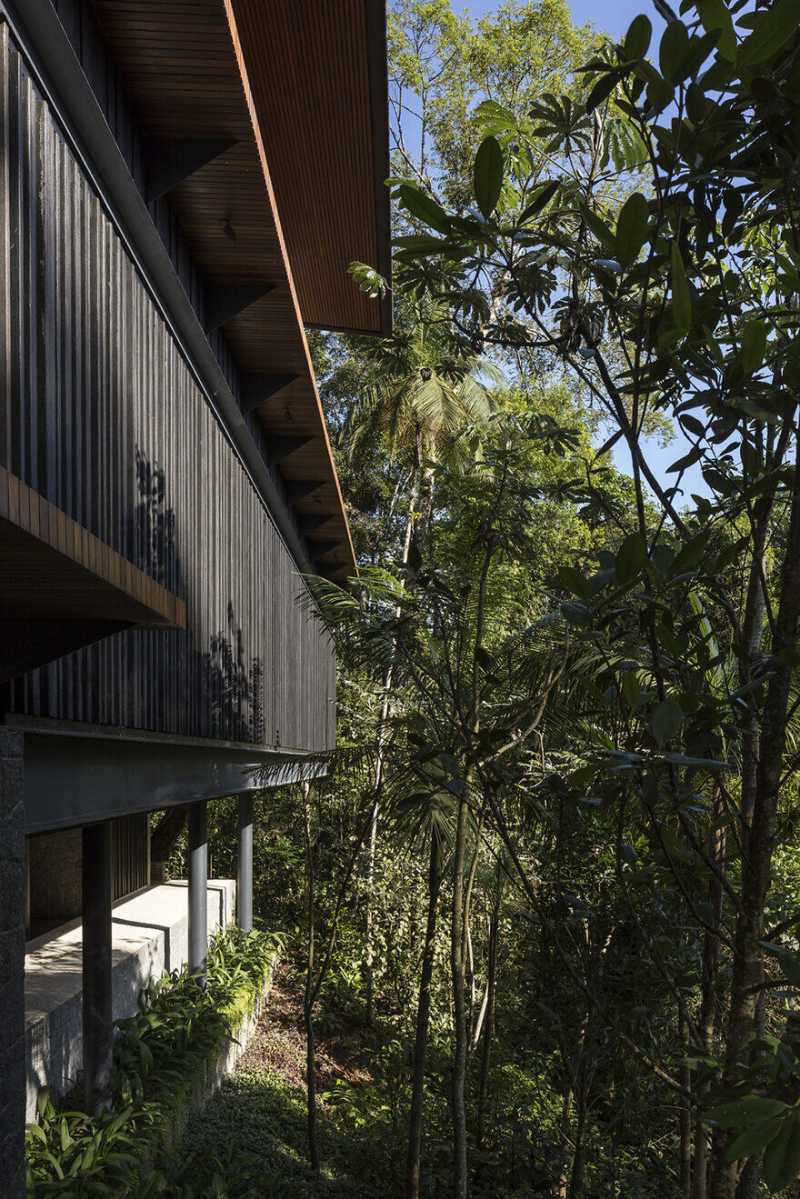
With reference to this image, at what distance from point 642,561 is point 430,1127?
8.34 metres

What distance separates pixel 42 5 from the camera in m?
3.02

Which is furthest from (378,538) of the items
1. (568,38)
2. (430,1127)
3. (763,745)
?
(763,745)

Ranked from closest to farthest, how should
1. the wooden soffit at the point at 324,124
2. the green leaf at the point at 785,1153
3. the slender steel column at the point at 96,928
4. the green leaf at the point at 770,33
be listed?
the green leaf at the point at 785,1153
the green leaf at the point at 770,33
the wooden soffit at the point at 324,124
the slender steel column at the point at 96,928

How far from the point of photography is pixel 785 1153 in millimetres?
1512

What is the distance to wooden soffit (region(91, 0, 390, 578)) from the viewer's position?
12.9 feet

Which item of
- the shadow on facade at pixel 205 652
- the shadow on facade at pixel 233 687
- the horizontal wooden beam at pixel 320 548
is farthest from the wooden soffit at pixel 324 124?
the horizontal wooden beam at pixel 320 548

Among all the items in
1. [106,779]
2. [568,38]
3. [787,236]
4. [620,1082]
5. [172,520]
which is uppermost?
[568,38]

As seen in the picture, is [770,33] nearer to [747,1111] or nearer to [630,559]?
[630,559]

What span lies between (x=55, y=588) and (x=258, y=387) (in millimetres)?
5262

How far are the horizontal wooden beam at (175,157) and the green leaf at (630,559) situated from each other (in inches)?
126

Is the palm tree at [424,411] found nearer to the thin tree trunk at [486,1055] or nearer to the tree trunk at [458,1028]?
the thin tree trunk at [486,1055]

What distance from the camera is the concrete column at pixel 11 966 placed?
8.05 ft

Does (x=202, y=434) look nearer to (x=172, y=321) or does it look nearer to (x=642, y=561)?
(x=172, y=321)

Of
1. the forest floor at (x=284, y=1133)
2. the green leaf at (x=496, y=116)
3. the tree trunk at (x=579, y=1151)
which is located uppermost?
the green leaf at (x=496, y=116)
